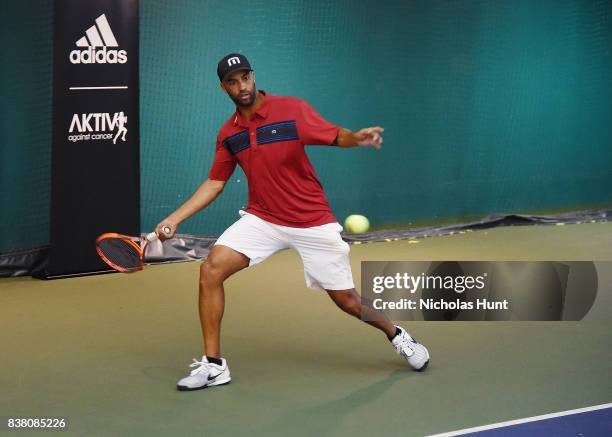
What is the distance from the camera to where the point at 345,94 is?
10.2 meters

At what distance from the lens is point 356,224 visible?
9.93m

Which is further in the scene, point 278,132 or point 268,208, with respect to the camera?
point 268,208

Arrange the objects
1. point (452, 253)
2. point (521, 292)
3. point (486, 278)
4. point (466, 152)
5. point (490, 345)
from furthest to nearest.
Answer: point (466, 152) < point (452, 253) < point (486, 278) < point (521, 292) < point (490, 345)

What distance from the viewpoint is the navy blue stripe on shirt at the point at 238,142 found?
5312mm

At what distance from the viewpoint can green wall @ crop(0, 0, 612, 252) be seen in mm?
8445

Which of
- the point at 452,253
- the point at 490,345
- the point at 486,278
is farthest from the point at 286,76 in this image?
the point at 490,345

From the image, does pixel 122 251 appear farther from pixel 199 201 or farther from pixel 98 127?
pixel 98 127

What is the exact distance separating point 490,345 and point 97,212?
3.49m

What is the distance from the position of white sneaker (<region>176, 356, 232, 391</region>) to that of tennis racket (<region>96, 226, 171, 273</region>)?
581 millimetres

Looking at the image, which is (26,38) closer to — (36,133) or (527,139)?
(36,133)

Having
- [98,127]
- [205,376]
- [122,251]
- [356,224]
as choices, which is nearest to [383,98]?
[356,224]

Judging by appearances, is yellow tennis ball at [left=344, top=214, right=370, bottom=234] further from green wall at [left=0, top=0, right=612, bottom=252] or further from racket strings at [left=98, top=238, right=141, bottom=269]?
racket strings at [left=98, top=238, right=141, bottom=269]
